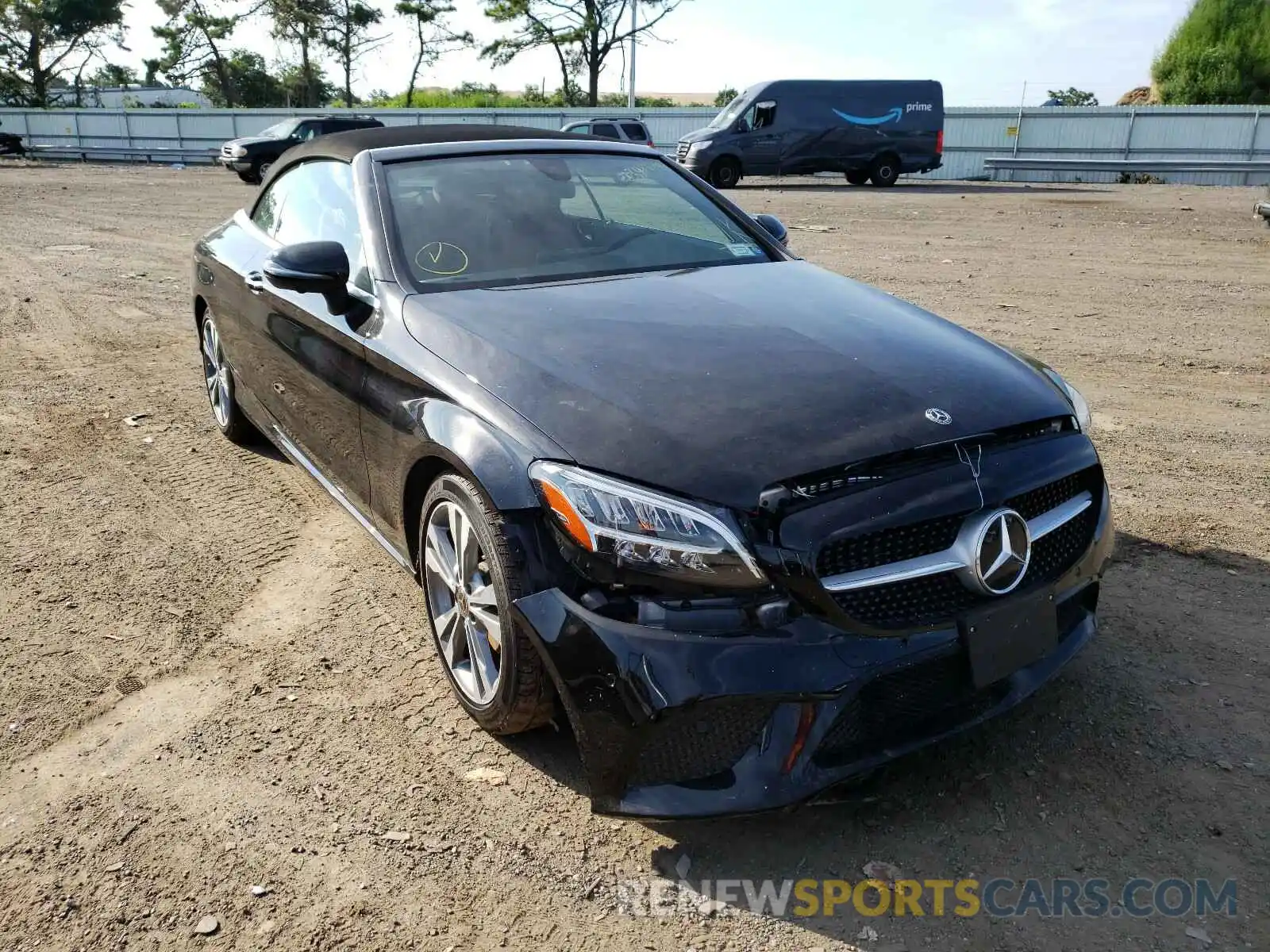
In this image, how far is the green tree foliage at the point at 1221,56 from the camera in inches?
1724

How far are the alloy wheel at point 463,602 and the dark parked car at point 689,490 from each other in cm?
1

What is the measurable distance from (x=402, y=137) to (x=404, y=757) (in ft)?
8.30

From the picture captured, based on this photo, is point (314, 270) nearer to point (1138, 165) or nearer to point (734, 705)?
point (734, 705)

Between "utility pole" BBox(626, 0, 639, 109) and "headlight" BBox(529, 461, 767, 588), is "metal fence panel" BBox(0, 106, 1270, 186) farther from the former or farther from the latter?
"headlight" BBox(529, 461, 767, 588)

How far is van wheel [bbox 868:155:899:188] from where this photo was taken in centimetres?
2394

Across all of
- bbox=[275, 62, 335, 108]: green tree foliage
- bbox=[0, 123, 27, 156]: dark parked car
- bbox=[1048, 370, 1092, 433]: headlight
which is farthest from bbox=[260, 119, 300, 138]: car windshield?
bbox=[275, 62, 335, 108]: green tree foliage

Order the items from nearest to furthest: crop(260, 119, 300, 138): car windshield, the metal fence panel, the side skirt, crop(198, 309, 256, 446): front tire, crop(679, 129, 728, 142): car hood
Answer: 1. the side skirt
2. crop(198, 309, 256, 446): front tire
3. crop(679, 129, 728, 142): car hood
4. crop(260, 119, 300, 138): car windshield
5. the metal fence panel

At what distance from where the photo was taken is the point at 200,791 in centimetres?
280

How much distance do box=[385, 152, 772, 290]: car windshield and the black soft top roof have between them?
21cm

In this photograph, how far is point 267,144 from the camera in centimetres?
2634

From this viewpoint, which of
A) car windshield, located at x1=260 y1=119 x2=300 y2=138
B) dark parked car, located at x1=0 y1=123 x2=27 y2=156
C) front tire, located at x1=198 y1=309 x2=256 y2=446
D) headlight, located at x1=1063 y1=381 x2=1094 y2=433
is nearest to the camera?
headlight, located at x1=1063 y1=381 x2=1094 y2=433

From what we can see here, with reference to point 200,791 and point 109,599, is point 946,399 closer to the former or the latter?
point 200,791

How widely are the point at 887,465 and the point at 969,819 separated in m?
0.93

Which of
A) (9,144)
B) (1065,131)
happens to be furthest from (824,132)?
(9,144)
